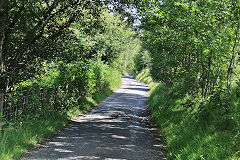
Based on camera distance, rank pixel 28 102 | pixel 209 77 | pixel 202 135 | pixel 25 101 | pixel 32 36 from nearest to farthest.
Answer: pixel 202 135
pixel 32 36
pixel 25 101
pixel 28 102
pixel 209 77

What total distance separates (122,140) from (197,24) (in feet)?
13.1

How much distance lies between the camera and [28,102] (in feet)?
26.2

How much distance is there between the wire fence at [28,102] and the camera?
22.7ft

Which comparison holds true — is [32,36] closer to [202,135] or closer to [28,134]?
[28,134]

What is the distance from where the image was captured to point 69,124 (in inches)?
362

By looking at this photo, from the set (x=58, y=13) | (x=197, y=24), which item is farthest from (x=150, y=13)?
(x=58, y=13)

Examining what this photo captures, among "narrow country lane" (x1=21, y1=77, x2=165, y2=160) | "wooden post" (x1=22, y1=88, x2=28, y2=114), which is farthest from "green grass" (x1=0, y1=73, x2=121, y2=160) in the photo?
"wooden post" (x1=22, y1=88, x2=28, y2=114)

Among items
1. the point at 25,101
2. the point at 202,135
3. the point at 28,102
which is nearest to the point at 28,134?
the point at 25,101

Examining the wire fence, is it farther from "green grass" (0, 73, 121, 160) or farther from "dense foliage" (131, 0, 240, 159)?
"dense foliage" (131, 0, 240, 159)

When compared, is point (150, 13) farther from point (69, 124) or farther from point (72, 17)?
point (69, 124)

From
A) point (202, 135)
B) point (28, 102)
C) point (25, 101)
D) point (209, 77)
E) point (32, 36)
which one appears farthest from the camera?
point (209, 77)

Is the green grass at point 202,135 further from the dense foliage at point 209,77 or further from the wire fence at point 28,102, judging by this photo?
the wire fence at point 28,102

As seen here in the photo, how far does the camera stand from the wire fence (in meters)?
6.91

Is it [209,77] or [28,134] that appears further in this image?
[209,77]
